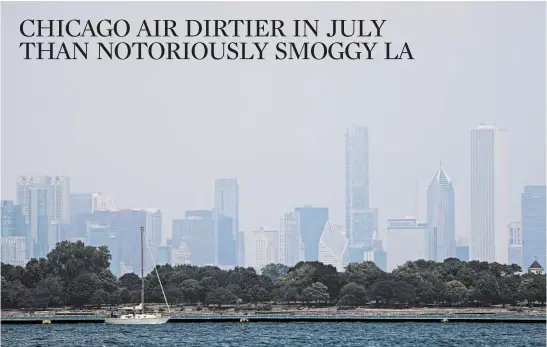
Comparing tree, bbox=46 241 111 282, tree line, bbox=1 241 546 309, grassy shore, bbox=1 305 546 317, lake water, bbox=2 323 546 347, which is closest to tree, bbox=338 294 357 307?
tree line, bbox=1 241 546 309

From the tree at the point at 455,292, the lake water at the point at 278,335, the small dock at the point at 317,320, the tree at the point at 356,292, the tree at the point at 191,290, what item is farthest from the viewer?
the tree at the point at 191,290

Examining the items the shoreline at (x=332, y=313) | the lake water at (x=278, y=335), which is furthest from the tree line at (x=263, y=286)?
the lake water at (x=278, y=335)

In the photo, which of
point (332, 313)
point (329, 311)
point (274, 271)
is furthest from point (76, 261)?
point (274, 271)

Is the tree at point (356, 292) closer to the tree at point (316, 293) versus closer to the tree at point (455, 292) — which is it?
the tree at point (316, 293)

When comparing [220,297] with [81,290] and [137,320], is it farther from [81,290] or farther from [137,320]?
[137,320]

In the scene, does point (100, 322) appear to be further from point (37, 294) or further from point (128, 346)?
point (128, 346)
